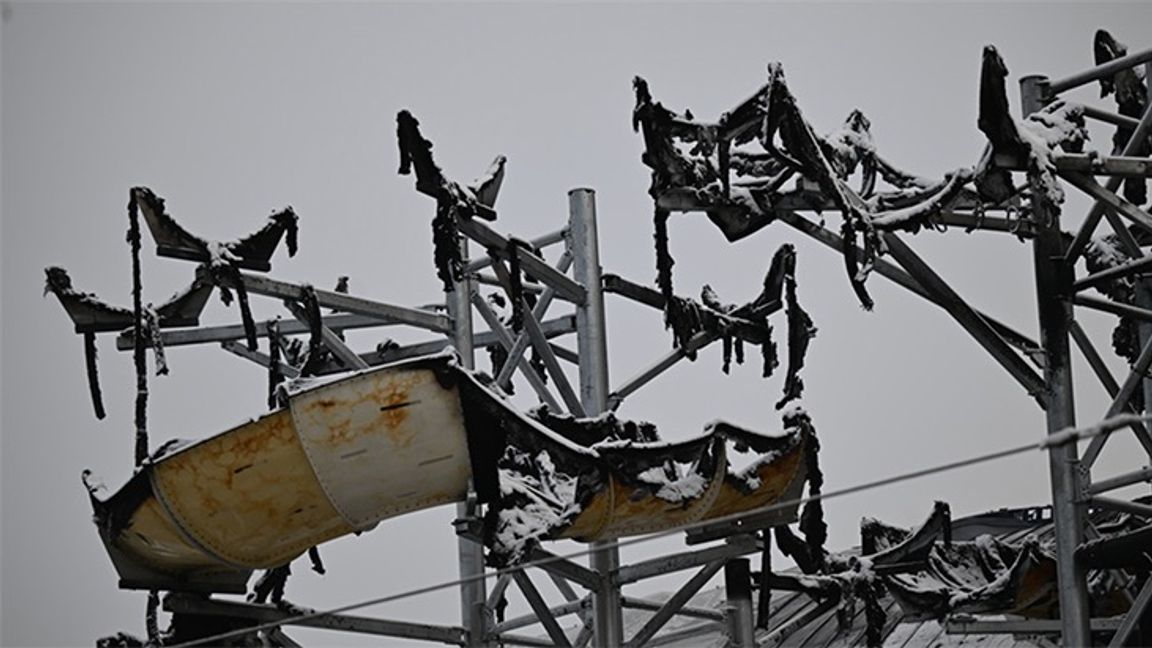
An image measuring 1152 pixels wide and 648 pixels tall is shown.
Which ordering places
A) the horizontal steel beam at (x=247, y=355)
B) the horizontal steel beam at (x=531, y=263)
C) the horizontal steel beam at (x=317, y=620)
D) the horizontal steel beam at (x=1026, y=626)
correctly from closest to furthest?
the horizontal steel beam at (x=317, y=620)
the horizontal steel beam at (x=531, y=263)
the horizontal steel beam at (x=1026, y=626)
the horizontal steel beam at (x=247, y=355)

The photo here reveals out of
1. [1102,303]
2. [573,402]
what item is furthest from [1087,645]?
[573,402]

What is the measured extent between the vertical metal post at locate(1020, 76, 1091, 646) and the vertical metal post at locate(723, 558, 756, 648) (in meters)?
2.95

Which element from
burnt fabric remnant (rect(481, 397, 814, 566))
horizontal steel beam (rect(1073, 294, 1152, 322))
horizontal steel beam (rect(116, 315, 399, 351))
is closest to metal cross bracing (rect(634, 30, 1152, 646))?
horizontal steel beam (rect(1073, 294, 1152, 322))

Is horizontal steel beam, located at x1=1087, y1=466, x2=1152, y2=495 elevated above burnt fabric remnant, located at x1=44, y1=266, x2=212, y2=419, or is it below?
below

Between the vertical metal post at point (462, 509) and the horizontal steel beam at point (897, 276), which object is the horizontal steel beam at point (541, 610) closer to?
the vertical metal post at point (462, 509)

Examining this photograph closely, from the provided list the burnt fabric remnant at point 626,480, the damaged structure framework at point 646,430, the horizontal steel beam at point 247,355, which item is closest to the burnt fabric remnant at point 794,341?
the damaged structure framework at point 646,430

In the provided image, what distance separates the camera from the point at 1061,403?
15.8 metres

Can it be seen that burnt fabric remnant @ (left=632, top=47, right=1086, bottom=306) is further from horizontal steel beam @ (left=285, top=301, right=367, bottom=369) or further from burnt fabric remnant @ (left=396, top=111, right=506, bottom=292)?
horizontal steel beam @ (left=285, top=301, right=367, bottom=369)

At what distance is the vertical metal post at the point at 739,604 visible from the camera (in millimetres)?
17438

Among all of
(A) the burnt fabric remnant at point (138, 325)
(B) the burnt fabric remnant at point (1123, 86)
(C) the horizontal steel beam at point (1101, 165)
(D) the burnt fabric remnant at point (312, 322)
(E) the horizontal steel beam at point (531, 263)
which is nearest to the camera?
(C) the horizontal steel beam at point (1101, 165)

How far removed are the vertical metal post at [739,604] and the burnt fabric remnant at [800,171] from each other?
3.30m

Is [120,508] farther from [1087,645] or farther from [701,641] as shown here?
[701,641]

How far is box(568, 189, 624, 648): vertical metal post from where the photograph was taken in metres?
18.3

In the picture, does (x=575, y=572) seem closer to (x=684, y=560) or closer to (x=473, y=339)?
(x=684, y=560)
